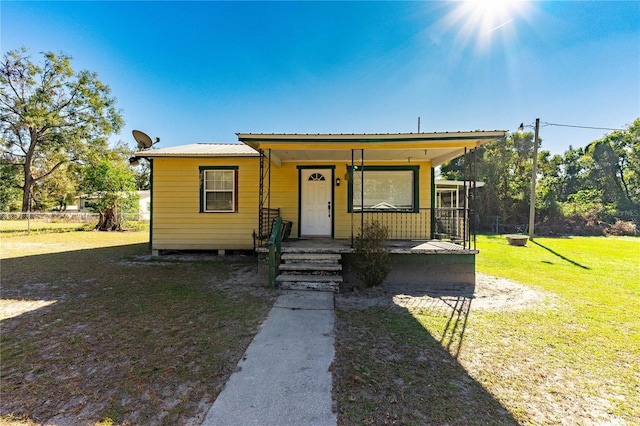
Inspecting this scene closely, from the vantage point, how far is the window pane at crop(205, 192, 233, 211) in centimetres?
872

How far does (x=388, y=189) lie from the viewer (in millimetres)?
8453

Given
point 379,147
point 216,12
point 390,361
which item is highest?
point 216,12

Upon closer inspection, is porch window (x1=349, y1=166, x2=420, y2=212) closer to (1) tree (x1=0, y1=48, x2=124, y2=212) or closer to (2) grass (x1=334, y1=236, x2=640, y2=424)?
(2) grass (x1=334, y1=236, x2=640, y2=424)

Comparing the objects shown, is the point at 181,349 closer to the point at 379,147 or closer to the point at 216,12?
the point at 379,147

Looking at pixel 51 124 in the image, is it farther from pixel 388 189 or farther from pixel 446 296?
pixel 446 296

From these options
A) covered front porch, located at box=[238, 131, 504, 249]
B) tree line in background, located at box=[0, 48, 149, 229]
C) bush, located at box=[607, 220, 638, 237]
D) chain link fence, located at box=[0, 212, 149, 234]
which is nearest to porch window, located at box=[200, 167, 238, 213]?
covered front porch, located at box=[238, 131, 504, 249]

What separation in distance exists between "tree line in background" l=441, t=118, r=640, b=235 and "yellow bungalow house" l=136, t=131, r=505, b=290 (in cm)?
1570

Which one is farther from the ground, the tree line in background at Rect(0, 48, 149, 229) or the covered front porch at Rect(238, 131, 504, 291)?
the tree line in background at Rect(0, 48, 149, 229)

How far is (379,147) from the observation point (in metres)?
6.29

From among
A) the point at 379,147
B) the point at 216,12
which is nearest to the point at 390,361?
the point at 379,147

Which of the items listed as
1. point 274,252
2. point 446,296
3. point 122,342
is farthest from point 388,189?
point 122,342

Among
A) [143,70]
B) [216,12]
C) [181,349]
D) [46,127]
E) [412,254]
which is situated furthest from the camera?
[46,127]

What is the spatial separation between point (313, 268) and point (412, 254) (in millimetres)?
2261

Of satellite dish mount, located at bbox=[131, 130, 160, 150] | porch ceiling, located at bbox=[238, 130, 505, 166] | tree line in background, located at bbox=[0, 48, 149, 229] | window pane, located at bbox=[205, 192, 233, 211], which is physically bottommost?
window pane, located at bbox=[205, 192, 233, 211]
